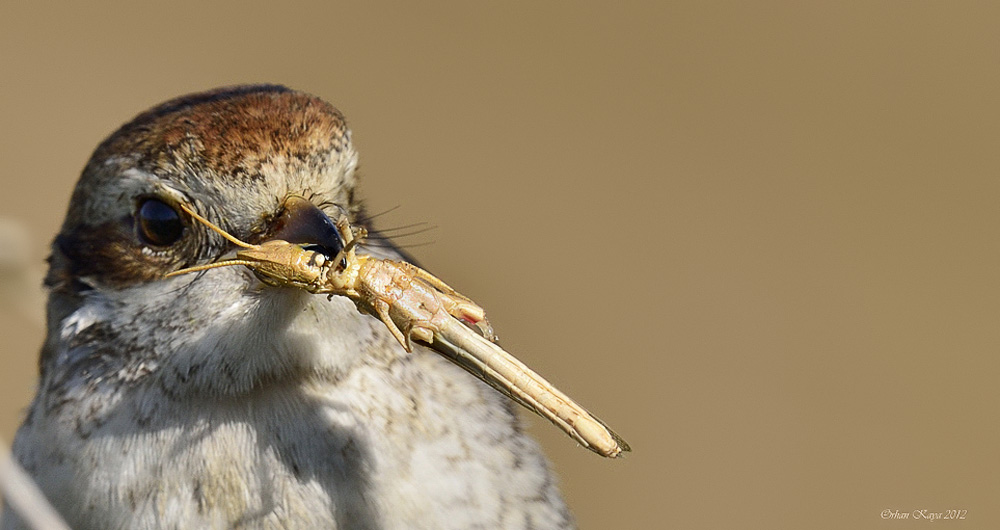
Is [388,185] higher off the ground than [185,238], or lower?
higher

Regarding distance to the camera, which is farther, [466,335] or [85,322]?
[85,322]

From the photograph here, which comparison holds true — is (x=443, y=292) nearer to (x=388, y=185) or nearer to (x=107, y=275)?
(x=107, y=275)

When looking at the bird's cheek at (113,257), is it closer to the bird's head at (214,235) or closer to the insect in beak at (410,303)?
the bird's head at (214,235)

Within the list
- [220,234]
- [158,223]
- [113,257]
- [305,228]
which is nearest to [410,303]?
[305,228]

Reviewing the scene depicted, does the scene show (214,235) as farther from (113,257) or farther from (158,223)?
(113,257)

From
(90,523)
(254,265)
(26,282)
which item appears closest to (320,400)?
(254,265)

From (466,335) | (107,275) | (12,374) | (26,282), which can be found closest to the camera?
(466,335)

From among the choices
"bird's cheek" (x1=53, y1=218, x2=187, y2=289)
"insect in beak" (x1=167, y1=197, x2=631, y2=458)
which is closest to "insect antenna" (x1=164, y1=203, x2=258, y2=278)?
"insect in beak" (x1=167, y1=197, x2=631, y2=458)
